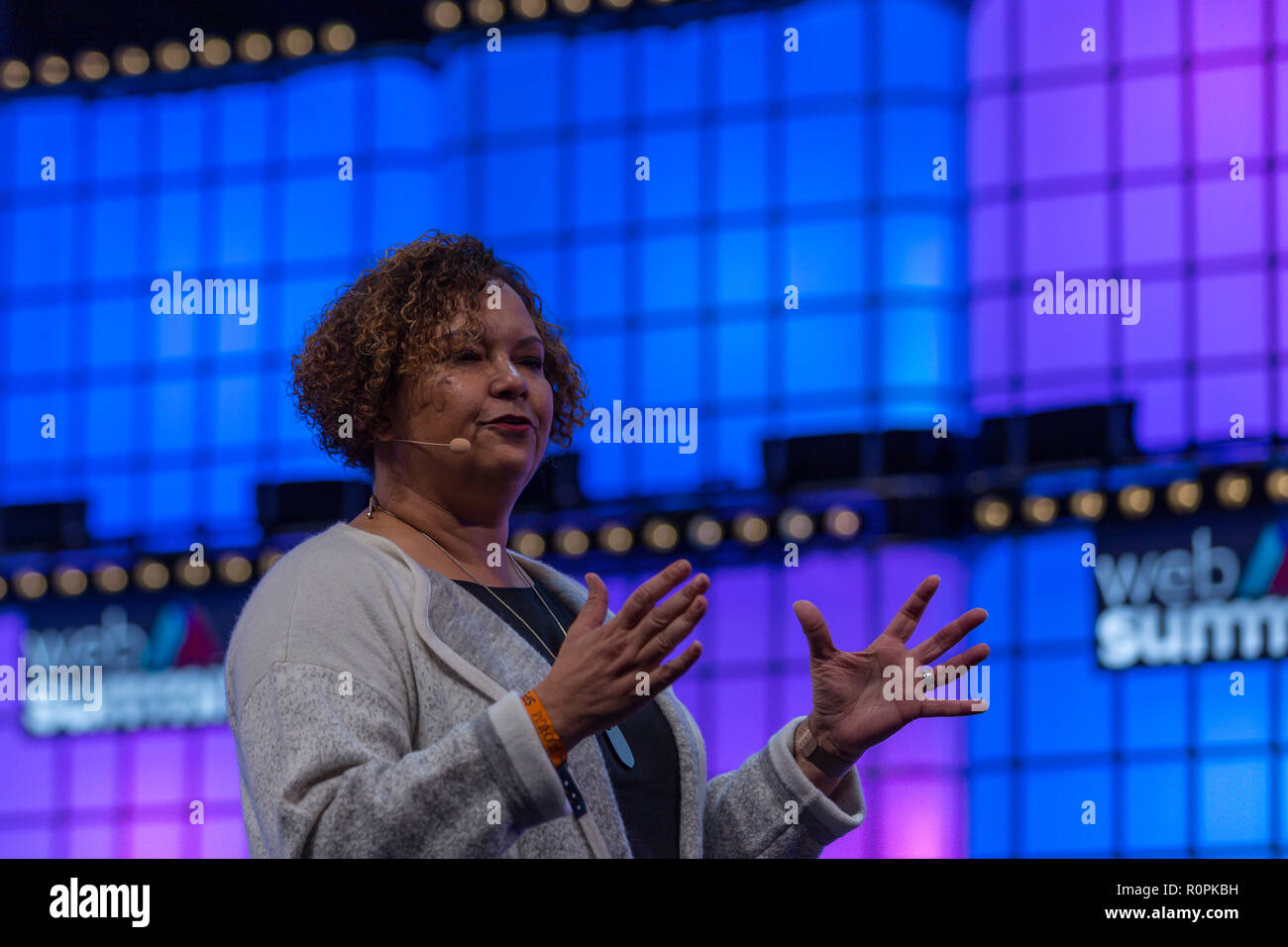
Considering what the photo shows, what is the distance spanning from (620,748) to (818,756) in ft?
1.42

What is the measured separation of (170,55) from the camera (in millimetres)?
18312

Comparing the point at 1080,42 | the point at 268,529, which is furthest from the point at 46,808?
the point at 1080,42

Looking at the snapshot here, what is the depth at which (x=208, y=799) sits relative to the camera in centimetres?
2250

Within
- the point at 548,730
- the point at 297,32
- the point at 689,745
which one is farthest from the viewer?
the point at 297,32

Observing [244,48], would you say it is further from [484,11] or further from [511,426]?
[511,426]

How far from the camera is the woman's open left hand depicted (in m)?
2.81

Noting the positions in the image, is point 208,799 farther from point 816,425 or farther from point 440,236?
point 440,236

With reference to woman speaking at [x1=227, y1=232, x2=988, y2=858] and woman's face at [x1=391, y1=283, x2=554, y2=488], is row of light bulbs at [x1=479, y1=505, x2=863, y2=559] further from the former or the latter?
woman's face at [x1=391, y1=283, x2=554, y2=488]

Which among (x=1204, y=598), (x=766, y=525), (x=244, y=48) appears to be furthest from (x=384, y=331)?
(x=1204, y=598)

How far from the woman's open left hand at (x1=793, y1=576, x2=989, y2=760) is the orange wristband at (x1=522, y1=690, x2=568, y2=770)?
64 centimetres

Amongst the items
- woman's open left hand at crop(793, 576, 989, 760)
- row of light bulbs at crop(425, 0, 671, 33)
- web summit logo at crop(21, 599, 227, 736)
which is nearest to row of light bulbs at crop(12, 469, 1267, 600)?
web summit logo at crop(21, 599, 227, 736)
